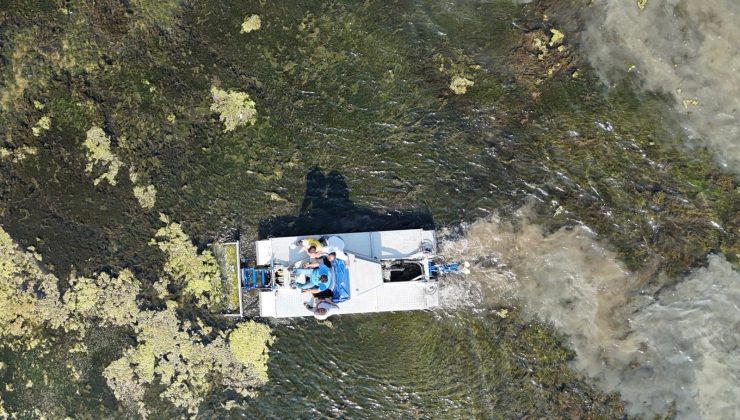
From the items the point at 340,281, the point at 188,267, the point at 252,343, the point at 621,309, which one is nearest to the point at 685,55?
the point at 621,309

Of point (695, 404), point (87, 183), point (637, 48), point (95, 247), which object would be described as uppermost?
point (637, 48)

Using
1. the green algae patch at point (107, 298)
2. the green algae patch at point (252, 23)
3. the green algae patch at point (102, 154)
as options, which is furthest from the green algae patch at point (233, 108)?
the green algae patch at point (107, 298)

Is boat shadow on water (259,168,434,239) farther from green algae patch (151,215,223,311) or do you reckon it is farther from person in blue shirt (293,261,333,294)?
green algae patch (151,215,223,311)

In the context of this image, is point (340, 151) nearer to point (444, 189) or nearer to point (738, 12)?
point (444, 189)

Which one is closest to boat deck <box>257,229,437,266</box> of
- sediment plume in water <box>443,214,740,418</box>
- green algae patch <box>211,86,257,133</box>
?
sediment plume in water <box>443,214,740,418</box>

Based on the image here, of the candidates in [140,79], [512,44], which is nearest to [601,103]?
[512,44]

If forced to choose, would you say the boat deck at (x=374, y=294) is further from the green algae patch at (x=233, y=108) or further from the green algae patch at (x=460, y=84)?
the green algae patch at (x=460, y=84)
